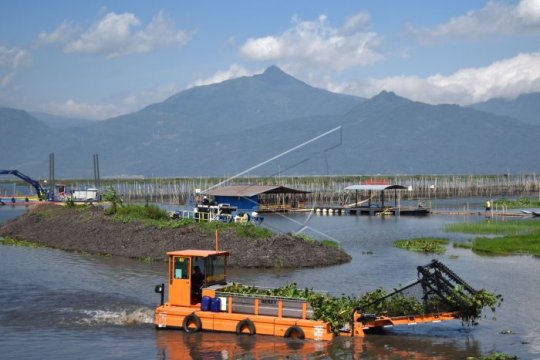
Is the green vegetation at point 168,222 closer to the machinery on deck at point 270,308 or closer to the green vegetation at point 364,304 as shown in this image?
the machinery on deck at point 270,308

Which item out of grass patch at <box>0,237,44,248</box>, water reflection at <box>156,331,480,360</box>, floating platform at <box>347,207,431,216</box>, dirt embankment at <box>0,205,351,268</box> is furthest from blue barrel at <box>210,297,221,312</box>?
floating platform at <box>347,207,431,216</box>

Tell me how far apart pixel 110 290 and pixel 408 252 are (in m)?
21.6

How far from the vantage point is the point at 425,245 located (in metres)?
48.8

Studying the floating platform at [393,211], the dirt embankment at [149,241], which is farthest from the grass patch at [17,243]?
the floating platform at [393,211]

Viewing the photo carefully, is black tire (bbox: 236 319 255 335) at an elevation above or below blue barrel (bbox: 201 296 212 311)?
below

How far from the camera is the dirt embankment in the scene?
39.9 meters

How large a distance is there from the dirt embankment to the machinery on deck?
1418 cm

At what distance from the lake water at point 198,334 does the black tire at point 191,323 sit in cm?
29

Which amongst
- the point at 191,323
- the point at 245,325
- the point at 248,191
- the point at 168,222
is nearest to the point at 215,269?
the point at 191,323

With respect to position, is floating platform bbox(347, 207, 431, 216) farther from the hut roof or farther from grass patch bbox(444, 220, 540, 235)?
grass patch bbox(444, 220, 540, 235)

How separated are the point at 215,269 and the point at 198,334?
2492mm

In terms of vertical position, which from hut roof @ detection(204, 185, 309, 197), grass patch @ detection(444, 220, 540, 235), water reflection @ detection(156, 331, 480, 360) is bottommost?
water reflection @ detection(156, 331, 480, 360)

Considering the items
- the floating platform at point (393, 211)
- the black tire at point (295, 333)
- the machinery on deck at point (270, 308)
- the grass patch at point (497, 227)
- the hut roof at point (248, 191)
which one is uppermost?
the hut roof at point (248, 191)

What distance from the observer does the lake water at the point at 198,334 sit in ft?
74.1
